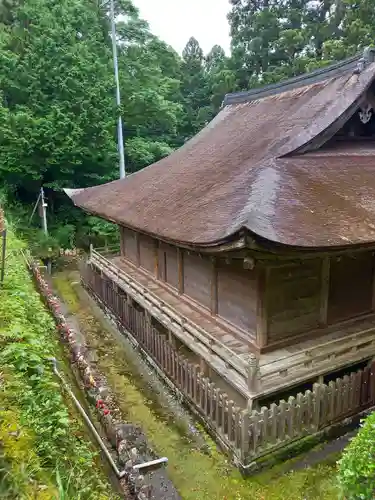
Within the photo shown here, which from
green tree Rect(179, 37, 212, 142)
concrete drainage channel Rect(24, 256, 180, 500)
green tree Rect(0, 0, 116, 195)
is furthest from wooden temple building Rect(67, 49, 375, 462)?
green tree Rect(179, 37, 212, 142)

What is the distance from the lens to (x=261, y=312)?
6992mm

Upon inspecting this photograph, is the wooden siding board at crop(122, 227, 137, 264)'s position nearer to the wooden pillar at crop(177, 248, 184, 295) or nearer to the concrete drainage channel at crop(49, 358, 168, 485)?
the wooden pillar at crop(177, 248, 184, 295)

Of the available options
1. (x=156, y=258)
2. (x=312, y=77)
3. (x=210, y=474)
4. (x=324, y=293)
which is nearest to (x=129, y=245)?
(x=156, y=258)

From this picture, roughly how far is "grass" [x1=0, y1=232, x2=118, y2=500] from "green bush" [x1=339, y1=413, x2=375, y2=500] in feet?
7.88

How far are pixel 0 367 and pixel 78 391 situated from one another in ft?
10.5

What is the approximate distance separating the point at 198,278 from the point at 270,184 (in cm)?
343

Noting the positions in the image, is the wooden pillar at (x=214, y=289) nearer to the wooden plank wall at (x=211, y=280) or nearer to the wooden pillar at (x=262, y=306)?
the wooden plank wall at (x=211, y=280)

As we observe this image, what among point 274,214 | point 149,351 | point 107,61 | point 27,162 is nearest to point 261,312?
point 274,214

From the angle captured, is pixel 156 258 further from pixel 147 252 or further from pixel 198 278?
pixel 198 278

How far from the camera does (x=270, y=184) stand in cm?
671

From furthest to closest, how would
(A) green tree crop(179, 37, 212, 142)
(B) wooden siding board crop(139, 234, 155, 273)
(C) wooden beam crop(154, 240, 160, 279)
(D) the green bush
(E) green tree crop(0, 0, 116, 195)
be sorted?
(A) green tree crop(179, 37, 212, 142), (E) green tree crop(0, 0, 116, 195), (B) wooden siding board crop(139, 234, 155, 273), (C) wooden beam crop(154, 240, 160, 279), (D) the green bush

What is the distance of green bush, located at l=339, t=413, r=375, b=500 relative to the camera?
3.60 m

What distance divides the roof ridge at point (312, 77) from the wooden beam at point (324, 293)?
4903mm

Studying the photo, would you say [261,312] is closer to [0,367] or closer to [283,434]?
[283,434]
